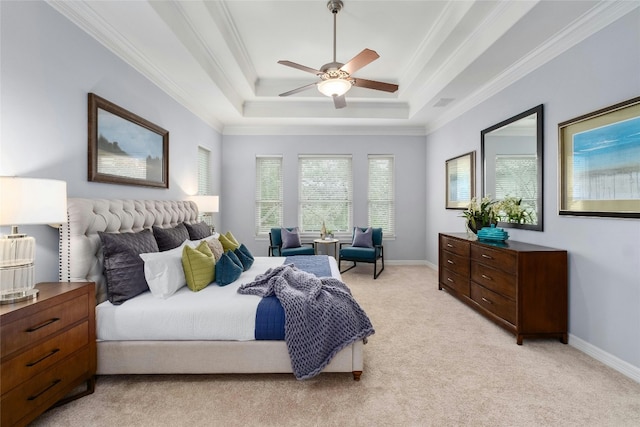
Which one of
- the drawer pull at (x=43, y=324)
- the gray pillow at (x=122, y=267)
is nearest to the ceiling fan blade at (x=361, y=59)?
the gray pillow at (x=122, y=267)

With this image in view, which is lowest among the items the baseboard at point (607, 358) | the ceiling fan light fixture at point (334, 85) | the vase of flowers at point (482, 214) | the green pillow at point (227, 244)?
the baseboard at point (607, 358)

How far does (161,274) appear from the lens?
238cm

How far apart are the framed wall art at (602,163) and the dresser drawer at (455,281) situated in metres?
1.36

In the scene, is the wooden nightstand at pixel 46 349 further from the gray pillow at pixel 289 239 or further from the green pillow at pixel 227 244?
the gray pillow at pixel 289 239

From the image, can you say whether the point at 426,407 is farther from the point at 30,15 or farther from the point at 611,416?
the point at 30,15

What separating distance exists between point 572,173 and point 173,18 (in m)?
3.86

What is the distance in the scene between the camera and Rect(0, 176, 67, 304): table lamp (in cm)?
160


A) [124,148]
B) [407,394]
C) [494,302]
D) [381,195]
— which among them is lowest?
[407,394]

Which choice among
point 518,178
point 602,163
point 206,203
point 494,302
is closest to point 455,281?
point 494,302

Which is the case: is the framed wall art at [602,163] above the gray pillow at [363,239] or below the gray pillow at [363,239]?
above

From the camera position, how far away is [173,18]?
266 centimetres

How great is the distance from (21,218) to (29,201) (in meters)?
0.10

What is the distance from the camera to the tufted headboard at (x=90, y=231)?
2191mm

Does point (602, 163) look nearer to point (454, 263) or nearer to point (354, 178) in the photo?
point (454, 263)
